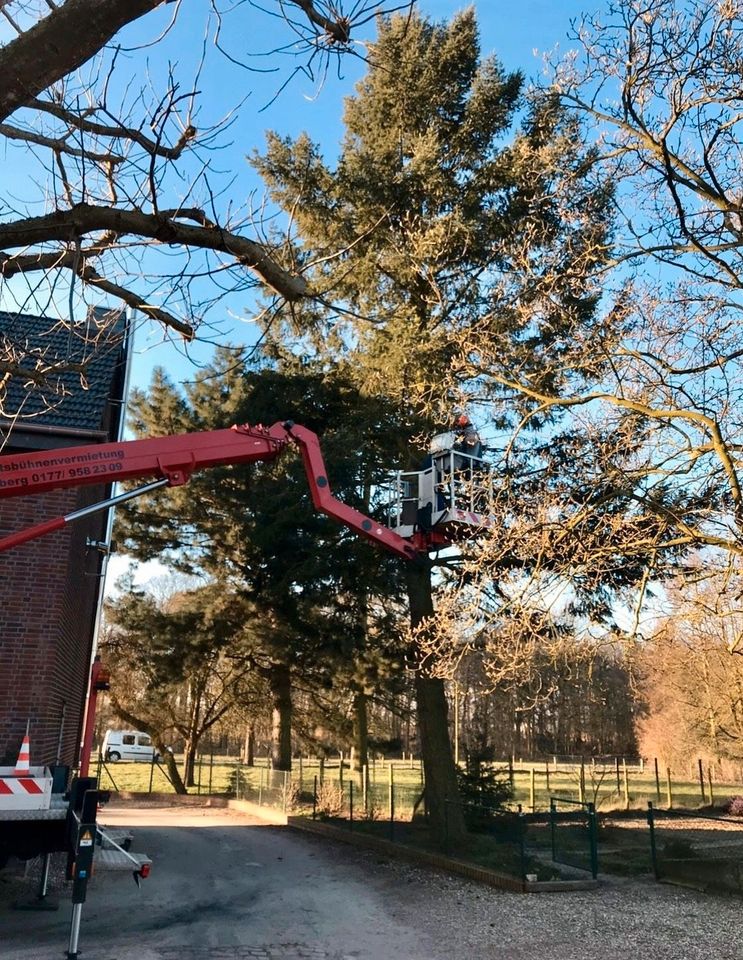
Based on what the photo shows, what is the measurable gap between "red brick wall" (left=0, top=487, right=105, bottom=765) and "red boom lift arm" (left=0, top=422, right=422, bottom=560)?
2.03 metres

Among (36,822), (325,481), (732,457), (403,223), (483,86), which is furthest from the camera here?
(483,86)

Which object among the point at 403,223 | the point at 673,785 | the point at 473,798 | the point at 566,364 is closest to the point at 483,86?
the point at 403,223

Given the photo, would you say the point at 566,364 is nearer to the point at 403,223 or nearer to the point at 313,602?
the point at 403,223

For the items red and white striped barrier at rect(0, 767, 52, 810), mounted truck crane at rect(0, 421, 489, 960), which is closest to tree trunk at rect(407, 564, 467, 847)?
mounted truck crane at rect(0, 421, 489, 960)

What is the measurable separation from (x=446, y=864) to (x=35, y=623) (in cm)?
811

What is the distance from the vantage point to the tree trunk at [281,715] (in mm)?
25556

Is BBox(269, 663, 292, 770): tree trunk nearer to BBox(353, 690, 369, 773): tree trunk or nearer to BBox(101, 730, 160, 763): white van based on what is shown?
BBox(353, 690, 369, 773): tree trunk

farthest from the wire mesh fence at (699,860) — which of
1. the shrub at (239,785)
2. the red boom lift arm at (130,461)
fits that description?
the shrub at (239,785)

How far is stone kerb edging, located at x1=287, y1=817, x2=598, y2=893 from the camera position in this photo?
40.3 ft

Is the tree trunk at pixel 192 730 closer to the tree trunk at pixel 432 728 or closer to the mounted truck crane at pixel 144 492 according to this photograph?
the tree trunk at pixel 432 728

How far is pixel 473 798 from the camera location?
1758 centimetres

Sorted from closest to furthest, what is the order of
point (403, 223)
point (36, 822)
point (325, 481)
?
point (36, 822)
point (325, 481)
point (403, 223)

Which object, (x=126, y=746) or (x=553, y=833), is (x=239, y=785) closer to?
(x=553, y=833)

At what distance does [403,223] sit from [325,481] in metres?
5.65
